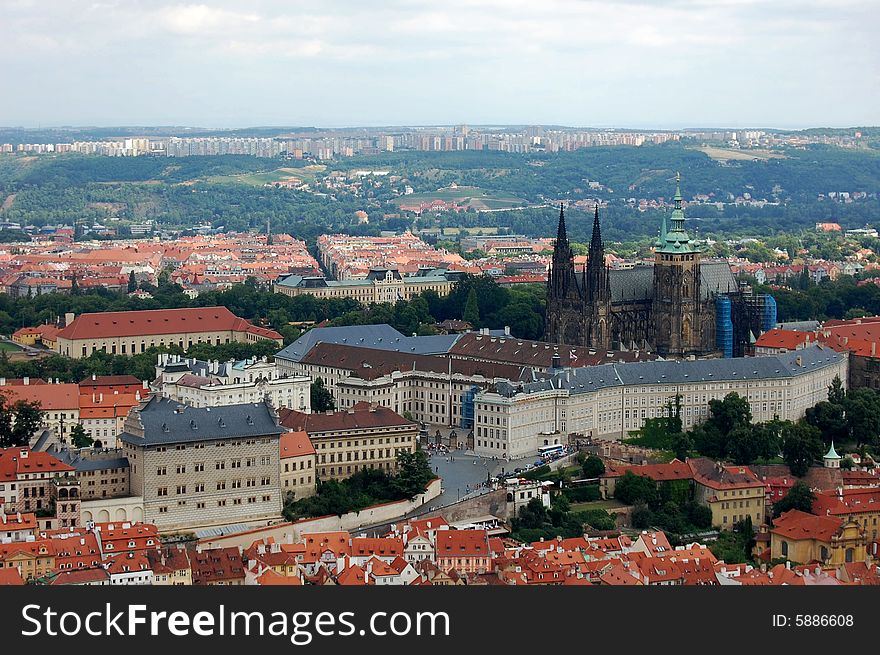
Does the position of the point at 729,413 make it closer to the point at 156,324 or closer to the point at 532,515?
the point at 532,515

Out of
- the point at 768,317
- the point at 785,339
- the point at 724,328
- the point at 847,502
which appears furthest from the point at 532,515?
the point at 768,317

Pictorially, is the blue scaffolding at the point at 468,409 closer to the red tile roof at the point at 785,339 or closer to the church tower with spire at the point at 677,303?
the red tile roof at the point at 785,339

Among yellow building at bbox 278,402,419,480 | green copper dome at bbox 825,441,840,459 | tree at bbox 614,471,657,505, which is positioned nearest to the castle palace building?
green copper dome at bbox 825,441,840,459

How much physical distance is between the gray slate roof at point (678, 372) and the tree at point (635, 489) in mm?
6943

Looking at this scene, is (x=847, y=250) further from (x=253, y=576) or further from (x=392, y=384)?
(x=253, y=576)

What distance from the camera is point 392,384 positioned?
6200 cm

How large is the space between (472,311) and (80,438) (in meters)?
28.1

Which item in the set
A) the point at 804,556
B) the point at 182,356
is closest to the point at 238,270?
the point at 182,356

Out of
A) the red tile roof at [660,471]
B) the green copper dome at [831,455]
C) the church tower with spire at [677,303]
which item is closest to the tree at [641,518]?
the red tile roof at [660,471]

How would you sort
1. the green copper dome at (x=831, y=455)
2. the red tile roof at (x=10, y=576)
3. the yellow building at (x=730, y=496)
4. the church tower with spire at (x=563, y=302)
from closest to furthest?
the red tile roof at (x=10, y=576)
the yellow building at (x=730, y=496)
the green copper dome at (x=831, y=455)
the church tower with spire at (x=563, y=302)

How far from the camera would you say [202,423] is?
49781mm

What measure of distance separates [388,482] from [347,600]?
23047 millimetres

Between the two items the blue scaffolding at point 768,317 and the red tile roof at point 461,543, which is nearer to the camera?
the red tile roof at point 461,543

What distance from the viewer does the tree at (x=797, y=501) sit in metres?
50.7
